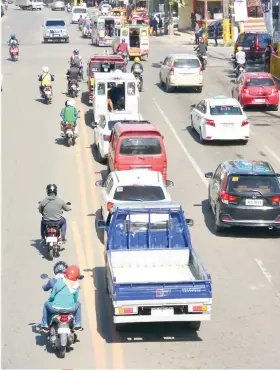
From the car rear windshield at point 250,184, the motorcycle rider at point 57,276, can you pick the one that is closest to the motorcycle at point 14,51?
the car rear windshield at point 250,184

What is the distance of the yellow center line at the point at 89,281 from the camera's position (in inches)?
511

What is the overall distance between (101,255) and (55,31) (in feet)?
151

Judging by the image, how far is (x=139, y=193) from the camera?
18.5 meters

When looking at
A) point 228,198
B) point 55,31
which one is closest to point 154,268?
point 228,198

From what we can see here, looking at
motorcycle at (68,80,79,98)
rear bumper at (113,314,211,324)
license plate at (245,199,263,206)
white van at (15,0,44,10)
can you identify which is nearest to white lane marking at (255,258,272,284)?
license plate at (245,199,263,206)

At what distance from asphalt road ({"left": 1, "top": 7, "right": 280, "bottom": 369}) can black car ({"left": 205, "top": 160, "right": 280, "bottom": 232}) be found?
47 cm

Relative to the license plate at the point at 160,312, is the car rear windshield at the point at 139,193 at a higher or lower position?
higher

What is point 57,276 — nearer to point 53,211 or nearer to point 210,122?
point 53,211

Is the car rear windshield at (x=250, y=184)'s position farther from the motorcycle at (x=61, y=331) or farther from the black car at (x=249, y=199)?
the motorcycle at (x=61, y=331)

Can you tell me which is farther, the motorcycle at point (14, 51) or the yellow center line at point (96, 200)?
the motorcycle at point (14, 51)

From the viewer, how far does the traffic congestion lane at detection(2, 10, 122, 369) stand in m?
13.1

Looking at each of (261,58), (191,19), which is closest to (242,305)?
(261,58)

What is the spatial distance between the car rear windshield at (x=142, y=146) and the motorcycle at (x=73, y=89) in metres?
15.2

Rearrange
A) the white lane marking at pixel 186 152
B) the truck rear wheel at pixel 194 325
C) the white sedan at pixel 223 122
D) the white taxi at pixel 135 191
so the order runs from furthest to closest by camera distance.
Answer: the white sedan at pixel 223 122
the white lane marking at pixel 186 152
the white taxi at pixel 135 191
the truck rear wheel at pixel 194 325
